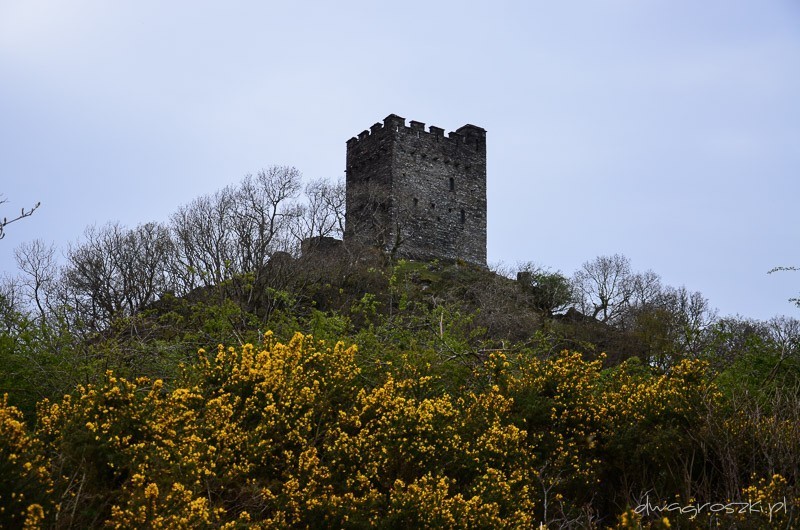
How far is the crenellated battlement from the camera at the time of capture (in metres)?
34.9

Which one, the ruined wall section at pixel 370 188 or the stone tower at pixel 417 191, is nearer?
the ruined wall section at pixel 370 188

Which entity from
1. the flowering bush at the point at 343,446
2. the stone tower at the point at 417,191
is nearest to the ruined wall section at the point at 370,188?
the stone tower at the point at 417,191

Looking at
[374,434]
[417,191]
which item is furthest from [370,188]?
[374,434]

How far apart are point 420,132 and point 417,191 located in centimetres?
287

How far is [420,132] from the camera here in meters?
35.6

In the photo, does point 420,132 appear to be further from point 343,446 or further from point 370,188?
point 343,446

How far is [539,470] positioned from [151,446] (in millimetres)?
3708

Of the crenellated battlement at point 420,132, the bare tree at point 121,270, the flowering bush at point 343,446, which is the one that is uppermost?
the crenellated battlement at point 420,132

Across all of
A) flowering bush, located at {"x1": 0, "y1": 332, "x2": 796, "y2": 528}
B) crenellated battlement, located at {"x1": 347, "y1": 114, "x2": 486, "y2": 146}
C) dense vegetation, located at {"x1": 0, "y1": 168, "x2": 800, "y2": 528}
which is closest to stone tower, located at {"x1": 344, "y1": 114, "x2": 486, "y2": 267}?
crenellated battlement, located at {"x1": 347, "y1": 114, "x2": 486, "y2": 146}

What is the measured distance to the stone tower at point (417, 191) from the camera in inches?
1334

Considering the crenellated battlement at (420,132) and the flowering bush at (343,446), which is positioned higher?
the crenellated battlement at (420,132)

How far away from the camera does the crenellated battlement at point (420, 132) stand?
34.9m

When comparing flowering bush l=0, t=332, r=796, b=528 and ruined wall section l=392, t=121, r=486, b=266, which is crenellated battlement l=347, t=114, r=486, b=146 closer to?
ruined wall section l=392, t=121, r=486, b=266

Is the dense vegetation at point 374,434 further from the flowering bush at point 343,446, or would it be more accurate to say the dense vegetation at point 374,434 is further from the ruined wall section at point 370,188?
the ruined wall section at point 370,188
